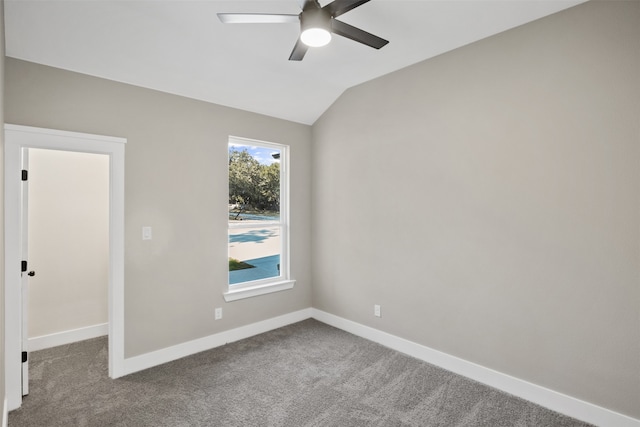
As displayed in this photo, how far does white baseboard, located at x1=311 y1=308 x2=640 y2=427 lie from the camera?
2236 mm

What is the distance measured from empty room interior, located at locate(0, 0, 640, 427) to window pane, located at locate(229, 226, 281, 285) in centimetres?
5

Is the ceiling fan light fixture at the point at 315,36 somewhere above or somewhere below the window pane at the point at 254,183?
above

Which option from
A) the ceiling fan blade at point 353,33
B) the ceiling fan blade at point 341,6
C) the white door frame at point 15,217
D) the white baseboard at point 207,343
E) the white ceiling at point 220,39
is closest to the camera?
the ceiling fan blade at point 341,6

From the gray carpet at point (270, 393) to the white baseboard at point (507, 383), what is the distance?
67mm

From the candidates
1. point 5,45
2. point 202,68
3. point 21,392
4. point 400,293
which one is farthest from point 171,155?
point 400,293

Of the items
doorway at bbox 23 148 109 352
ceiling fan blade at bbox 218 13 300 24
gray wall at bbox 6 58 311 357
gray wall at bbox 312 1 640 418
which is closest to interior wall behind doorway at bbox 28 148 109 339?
doorway at bbox 23 148 109 352

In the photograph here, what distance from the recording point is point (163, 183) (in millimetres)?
3164

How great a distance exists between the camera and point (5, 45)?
237cm

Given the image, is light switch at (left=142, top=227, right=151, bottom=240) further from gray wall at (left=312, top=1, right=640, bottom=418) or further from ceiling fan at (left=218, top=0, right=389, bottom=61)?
gray wall at (left=312, top=1, right=640, bottom=418)

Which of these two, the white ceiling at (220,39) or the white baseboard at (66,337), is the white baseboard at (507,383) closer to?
the white ceiling at (220,39)

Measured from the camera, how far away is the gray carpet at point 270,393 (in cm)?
234

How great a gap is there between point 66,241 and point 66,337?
3.38 ft

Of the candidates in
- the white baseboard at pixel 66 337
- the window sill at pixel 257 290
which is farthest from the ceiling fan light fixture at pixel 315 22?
the white baseboard at pixel 66 337

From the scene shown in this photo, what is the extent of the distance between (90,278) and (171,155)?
6.27 ft
